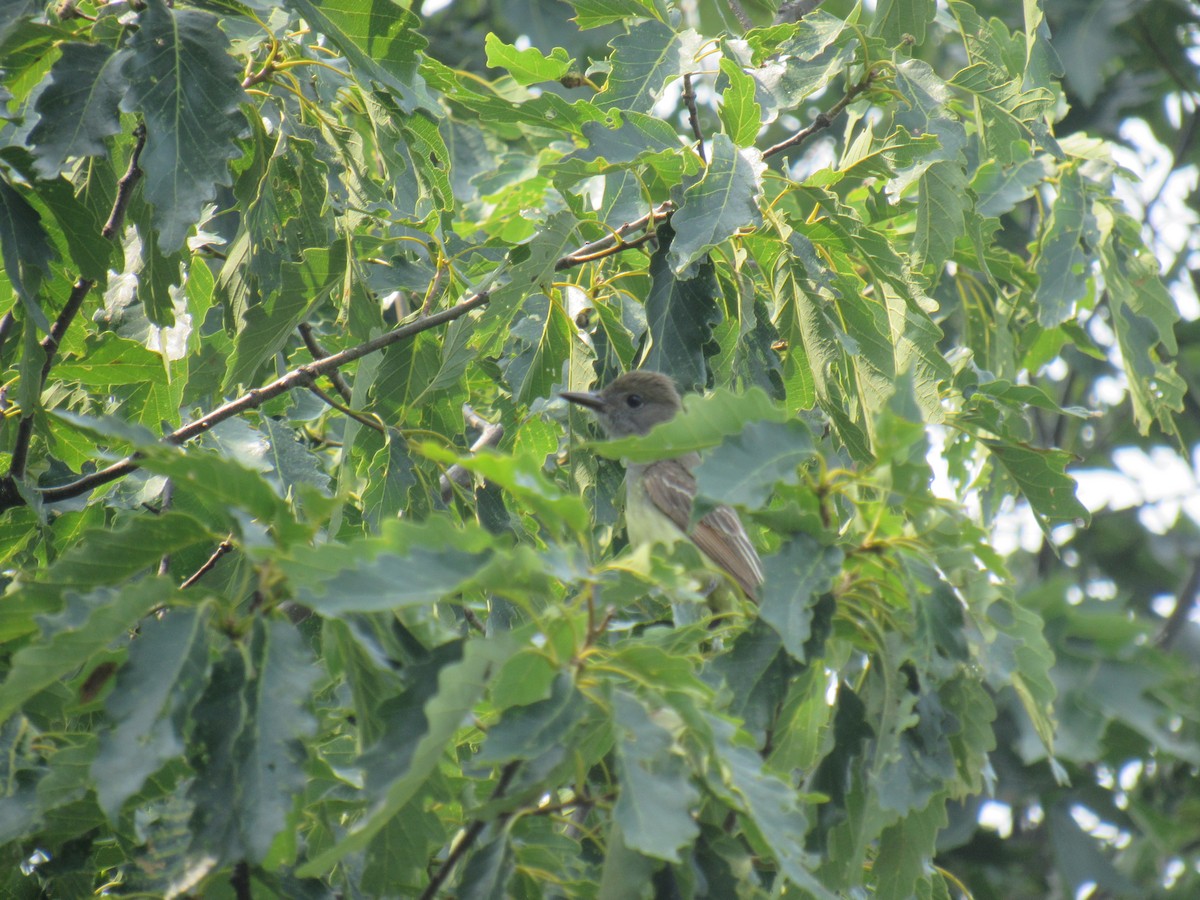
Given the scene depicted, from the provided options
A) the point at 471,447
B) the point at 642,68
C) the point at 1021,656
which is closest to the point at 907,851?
the point at 1021,656

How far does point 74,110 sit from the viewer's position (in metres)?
3.41

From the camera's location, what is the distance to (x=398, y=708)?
8.23 ft

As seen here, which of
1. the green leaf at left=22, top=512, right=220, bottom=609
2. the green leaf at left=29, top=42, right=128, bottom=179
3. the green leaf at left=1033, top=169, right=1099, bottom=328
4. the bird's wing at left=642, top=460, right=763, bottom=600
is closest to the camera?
the green leaf at left=22, top=512, right=220, bottom=609

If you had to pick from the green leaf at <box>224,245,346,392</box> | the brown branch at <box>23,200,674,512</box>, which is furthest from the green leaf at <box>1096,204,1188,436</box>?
the green leaf at <box>224,245,346,392</box>

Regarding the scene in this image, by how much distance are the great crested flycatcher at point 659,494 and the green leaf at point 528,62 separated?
1.45 m

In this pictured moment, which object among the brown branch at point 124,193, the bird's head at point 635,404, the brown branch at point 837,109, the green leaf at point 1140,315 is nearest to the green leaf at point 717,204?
the brown branch at point 837,109

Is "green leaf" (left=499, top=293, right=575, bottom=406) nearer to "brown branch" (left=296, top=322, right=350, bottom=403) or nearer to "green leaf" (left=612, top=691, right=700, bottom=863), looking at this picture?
"brown branch" (left=296, top=322, right=350, bottom=403)

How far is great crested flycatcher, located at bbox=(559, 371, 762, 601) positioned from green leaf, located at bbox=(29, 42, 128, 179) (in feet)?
7.82

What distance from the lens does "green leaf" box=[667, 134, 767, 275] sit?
3652mm

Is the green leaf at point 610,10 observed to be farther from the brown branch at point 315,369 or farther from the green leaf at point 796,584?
the green leaf at point 796,584

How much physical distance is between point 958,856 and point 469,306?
20.4 feet

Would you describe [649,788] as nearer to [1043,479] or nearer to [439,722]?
[439,722]

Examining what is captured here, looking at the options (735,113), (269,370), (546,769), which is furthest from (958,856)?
(546,769)

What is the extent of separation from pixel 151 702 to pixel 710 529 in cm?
430
